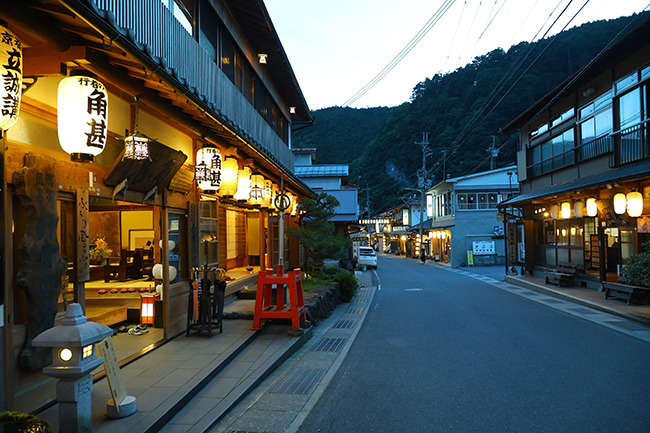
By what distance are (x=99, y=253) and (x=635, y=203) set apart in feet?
54.4

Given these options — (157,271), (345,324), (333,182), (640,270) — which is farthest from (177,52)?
(333,182)

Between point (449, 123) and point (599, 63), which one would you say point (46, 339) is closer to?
point (599, 63)

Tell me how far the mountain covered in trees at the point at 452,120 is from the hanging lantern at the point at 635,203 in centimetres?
1535

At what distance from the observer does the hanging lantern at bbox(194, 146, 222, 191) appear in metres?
9.22

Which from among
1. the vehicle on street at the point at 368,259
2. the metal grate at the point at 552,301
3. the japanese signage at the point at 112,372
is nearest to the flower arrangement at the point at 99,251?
the japanese signage at the point at 112,372

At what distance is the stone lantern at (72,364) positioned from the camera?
13.1 feet

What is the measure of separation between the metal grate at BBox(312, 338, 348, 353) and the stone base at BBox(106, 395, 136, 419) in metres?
4.77

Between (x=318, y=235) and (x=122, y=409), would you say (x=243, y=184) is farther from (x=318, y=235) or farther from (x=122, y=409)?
(x=122, y=409)

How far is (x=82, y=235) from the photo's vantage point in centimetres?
595

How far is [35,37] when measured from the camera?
4.21 m

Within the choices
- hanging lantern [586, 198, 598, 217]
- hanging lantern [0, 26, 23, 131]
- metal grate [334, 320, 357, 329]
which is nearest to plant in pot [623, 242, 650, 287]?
hanging lantern [586, 198, 598, 217]

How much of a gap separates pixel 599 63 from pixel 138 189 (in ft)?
59.3

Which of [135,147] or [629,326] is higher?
[135,147]

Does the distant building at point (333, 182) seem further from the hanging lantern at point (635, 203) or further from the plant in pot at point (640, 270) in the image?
the plant in pot at point (640, 270)
